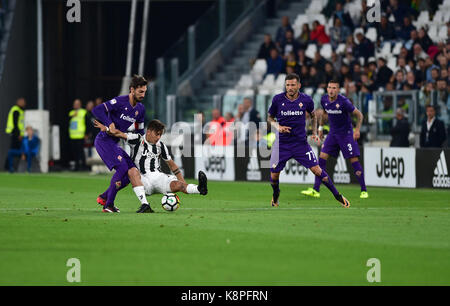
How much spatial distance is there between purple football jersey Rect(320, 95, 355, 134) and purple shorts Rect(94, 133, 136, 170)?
5.56 metres

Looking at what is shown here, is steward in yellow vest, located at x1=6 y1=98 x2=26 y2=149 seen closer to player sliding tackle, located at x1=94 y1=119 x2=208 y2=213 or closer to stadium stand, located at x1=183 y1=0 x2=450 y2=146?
stadium stand, located at x1=183 y1=0 x2=450 y2=146

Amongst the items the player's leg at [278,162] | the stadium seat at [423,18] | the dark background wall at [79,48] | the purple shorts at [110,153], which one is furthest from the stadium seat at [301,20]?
the purple shorts at [110,153]

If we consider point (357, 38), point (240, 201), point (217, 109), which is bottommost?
point (240, 201)

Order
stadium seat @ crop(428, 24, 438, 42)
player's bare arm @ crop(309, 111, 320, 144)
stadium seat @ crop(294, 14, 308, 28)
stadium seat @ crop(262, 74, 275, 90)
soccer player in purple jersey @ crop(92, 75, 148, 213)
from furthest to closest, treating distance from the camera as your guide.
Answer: stadium seat @ crop(294, 14, 308, 28), stadium seat @ crop(262, 74, 275, 90), stadium seat @ crop(428, 24, 438, 42), player's bare arm @ crop(309, 111, 320, 144), soccer player in purple jersey @ crop(92, 75, 148, 213)

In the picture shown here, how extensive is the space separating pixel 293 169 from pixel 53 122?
45.3ft

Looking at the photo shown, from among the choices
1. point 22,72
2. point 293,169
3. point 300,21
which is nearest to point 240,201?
point 293,169

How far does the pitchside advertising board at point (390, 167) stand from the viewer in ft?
75.2

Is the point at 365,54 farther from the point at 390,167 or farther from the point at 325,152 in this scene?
the point at 325,152

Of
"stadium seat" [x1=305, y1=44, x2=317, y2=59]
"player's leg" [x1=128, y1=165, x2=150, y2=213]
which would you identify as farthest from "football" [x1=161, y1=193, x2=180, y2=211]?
"stadium seat" [x1=305, y1=44, x2=317, y2=59]

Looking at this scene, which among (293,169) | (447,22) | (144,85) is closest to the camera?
(144,85)

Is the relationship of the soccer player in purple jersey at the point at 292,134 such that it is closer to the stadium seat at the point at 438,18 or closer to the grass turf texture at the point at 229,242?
the grass turf texture at the point at 229,242

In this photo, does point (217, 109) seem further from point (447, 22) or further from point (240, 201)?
point (240, 201)

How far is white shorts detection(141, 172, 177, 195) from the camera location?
1575cm

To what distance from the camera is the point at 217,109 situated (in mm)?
29094
